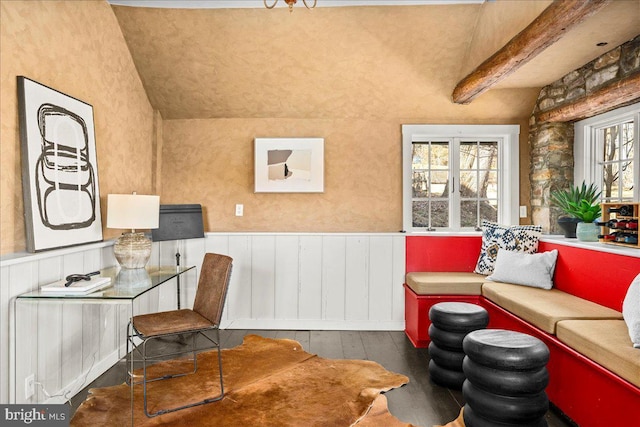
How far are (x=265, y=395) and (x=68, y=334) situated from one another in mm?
1342

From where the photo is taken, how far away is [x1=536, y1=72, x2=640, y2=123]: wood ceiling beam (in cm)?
315

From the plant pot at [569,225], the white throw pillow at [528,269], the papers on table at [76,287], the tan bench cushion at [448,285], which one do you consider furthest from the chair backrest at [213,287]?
the plant pot at [569,225]

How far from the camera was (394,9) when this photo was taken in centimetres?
370

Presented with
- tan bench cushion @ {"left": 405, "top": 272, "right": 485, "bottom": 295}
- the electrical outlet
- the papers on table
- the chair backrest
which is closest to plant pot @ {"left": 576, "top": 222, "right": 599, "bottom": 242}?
tan bench cushion @ {"left": 405, "top": 272, "right": 485, "bottom": 295}

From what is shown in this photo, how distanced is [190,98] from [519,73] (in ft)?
10.2

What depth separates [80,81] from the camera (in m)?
3.08

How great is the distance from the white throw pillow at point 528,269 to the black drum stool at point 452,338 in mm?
756

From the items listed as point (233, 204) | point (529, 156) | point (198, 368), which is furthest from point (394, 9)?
point (198, 368)

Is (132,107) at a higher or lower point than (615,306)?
higher

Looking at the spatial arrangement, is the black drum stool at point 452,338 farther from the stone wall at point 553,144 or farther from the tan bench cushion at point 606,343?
the stone wall at point 553,144

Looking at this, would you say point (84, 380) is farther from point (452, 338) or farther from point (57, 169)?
point (452, 338)

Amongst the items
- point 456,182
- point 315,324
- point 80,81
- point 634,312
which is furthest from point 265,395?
point 456,182

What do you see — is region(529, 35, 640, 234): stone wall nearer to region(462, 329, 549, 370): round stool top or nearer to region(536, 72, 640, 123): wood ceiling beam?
region(536, 72, 640, 123): wood ceiling beam

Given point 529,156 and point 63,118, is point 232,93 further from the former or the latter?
point 529,156
